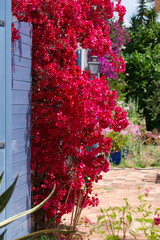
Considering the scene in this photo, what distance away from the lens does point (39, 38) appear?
3.98 m

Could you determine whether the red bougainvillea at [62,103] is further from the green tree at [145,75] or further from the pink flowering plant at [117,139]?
the green tree at [145,75]

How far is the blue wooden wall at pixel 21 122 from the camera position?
132 inches

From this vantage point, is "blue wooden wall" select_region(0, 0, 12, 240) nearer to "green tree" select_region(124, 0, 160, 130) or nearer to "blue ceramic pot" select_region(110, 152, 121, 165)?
"blue ceramic pot" select_region(110, 152, 121, 165)

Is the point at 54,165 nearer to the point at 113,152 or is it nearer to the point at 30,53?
the point at 30,53

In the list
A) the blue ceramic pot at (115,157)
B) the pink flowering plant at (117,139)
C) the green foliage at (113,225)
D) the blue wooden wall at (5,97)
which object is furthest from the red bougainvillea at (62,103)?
the blue ceramic pot at (115,157)

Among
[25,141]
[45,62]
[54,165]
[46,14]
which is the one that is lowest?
[54,165]

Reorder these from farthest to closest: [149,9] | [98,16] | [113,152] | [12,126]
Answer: [149,9] < [113,152] < [98,16] < [12,126]

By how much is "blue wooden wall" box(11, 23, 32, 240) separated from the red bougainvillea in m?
0.27

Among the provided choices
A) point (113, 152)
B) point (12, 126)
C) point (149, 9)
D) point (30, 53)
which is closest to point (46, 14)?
point (30, 53)

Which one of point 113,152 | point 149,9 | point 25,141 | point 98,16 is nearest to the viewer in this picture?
point 25,141

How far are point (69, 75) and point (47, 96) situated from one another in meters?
0.36

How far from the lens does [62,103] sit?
12.9 feet

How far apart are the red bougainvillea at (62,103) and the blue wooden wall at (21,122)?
272mm

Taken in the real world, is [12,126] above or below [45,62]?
below
